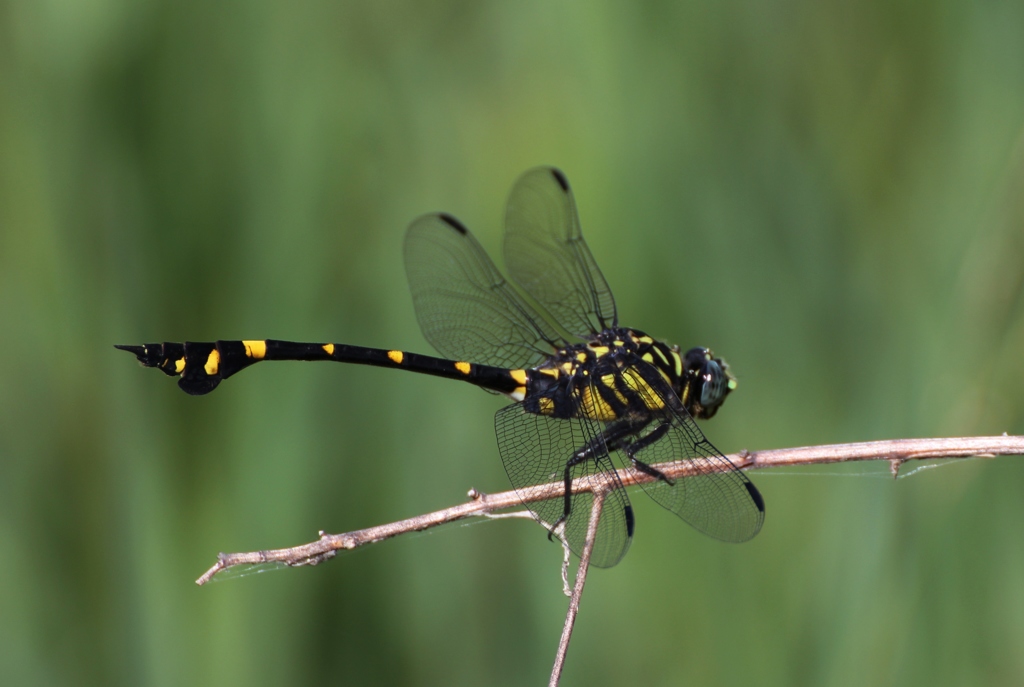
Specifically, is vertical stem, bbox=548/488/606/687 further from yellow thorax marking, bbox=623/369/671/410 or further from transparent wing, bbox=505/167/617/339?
transparent wing, bbox=505/167/617/339

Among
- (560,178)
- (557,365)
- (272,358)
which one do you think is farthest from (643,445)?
(272,358)

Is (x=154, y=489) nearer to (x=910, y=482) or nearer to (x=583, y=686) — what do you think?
(x=583, y=686)

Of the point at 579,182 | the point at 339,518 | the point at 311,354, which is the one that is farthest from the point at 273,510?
the point at 579,182

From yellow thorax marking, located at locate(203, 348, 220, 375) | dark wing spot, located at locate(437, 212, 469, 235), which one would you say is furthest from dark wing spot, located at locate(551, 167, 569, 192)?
yellow thorax marking, located at locate(203, 348, 220, 375)

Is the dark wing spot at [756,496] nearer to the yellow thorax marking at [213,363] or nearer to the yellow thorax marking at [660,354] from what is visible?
the yellow thorax marking at [660,354]

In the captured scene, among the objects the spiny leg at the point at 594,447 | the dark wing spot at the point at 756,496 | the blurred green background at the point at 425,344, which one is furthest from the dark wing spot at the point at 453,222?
the dark wing spot at the point at 756,496

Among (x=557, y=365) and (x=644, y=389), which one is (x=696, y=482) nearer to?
(x=644, y=389)
